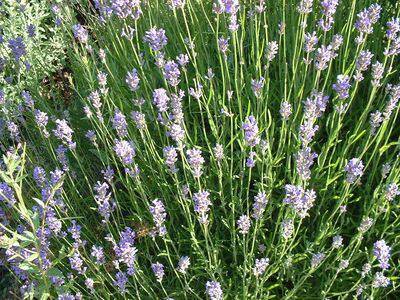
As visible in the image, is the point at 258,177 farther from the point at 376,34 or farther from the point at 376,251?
the point at 376,34

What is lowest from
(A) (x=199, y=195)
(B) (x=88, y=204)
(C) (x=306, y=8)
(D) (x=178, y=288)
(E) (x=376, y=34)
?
(D) (x=178, y=288)

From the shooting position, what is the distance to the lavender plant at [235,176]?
1777mm

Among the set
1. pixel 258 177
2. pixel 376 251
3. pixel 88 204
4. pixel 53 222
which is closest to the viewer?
pixel 376 251

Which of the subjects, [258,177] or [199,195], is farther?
[258,177]

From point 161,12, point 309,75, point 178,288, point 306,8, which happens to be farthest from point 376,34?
point 178,288

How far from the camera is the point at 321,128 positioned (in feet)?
7.80

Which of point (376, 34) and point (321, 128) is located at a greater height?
point (376, 34)

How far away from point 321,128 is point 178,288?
1052 mm

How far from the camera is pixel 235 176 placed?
6.50ft

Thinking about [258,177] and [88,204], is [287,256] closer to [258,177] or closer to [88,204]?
[258,177]

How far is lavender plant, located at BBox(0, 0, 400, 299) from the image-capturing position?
5.83 ft

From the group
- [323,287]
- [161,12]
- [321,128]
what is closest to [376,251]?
[323,287]

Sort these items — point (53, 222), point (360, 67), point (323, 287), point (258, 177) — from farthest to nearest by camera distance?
1. point (258, 177)
2. point (323, 287)
3. point (53, 222)
4. point (360, 67)

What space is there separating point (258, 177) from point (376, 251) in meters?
0.73
